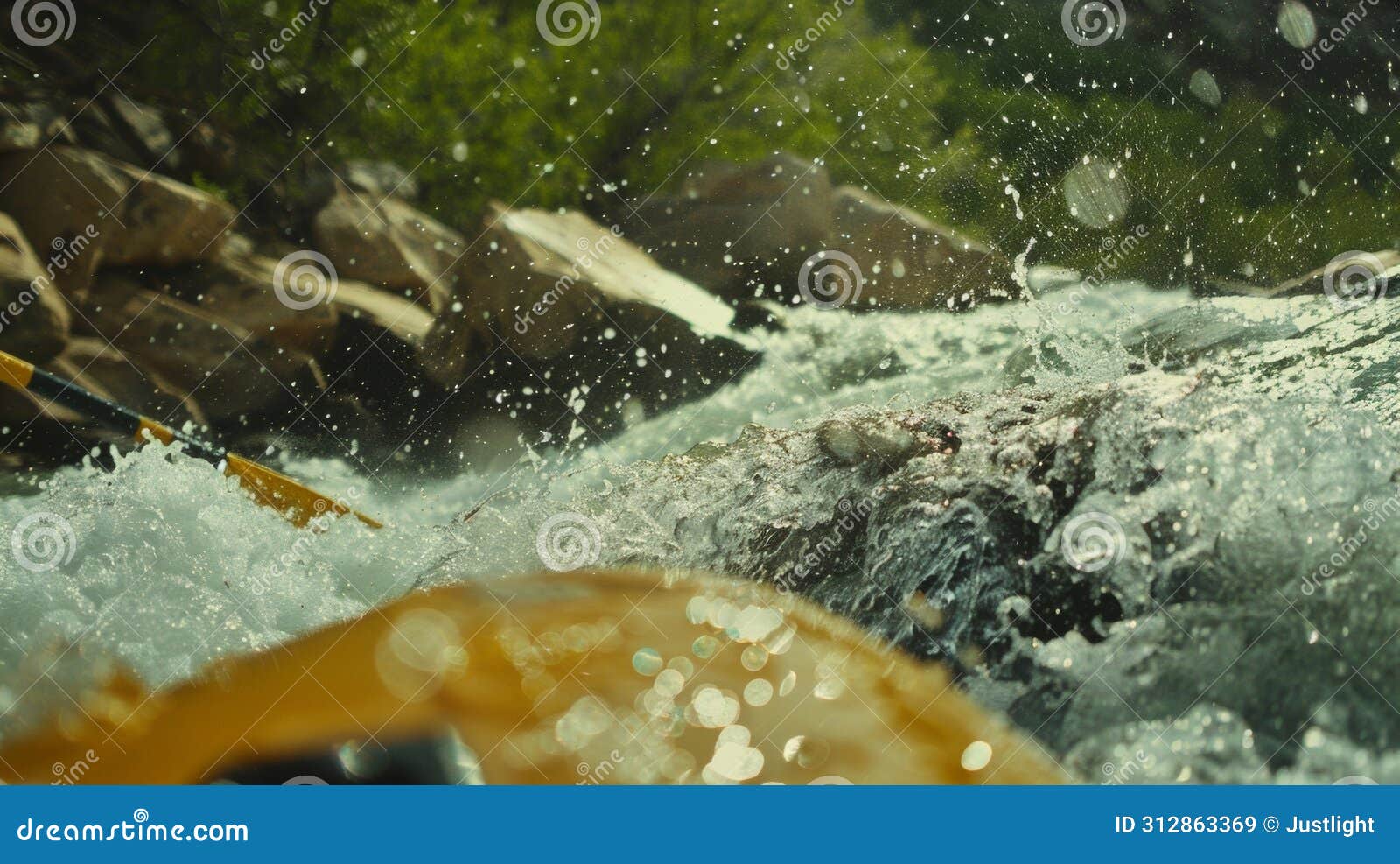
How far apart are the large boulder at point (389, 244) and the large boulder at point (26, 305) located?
77 cm

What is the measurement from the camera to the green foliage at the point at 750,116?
9.93 feet

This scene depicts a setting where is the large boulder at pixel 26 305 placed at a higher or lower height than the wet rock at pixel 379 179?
lower

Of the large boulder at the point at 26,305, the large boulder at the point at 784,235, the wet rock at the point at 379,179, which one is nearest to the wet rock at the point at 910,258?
the large boulder at the point at 784,235

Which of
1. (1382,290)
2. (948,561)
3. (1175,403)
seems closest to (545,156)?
(948,561)

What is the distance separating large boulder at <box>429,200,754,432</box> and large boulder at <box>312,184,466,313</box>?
7cm

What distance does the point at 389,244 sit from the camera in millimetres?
3119

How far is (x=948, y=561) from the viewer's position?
8.09 feet

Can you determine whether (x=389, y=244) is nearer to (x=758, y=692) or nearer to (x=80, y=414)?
(x=80, y=414)

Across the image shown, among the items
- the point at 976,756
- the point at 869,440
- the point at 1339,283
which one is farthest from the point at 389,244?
the point at 1339,283

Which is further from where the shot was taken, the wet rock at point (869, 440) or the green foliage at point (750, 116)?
the green foliage at point (750, 116)

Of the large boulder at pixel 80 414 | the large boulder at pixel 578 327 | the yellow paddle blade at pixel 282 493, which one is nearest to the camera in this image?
the yellow paddle blade at pixel 282 493

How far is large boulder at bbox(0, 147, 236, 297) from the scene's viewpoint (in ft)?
9.54

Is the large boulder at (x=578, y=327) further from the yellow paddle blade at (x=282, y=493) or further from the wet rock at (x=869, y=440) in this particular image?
the yellow paddle blade at (x=282, y=493)

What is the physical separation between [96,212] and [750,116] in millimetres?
2031
